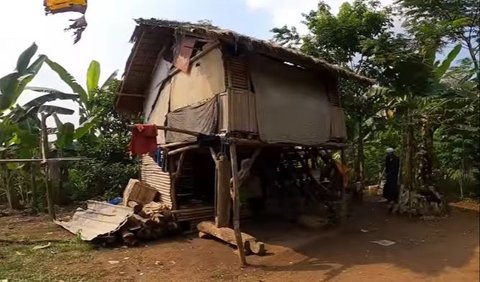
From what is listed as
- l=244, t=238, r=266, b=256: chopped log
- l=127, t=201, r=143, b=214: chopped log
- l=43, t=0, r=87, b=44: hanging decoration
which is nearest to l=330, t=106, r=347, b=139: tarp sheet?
l=244, t=238, r=266, b=256: chopped log

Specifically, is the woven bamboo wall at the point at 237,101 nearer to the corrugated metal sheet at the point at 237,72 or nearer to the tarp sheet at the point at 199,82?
the corrugated metal sheet at the point at 237,72

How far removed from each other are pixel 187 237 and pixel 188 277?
109 inches

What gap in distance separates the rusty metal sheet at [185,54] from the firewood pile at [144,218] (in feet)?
10.2

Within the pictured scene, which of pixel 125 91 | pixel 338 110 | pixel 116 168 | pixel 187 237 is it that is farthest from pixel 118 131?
pixel 338 110

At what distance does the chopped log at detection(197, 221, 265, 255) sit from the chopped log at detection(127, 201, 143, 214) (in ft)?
4.65

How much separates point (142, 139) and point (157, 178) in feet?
10.1

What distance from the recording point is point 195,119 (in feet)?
30.7

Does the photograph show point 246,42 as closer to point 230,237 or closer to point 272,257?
point 230,237

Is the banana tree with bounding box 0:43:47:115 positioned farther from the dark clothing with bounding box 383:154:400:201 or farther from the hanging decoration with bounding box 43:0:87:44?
the dark clothing with bounding box 383:154:400:201

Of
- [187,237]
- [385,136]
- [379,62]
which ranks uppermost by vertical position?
[379,62]

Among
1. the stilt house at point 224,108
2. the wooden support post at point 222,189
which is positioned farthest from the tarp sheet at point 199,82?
the wooden support post at point 222,189

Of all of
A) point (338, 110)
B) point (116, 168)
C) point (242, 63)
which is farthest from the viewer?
point (116, 168)

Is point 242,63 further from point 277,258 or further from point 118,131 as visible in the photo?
point 118,131

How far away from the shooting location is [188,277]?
22.0ft
